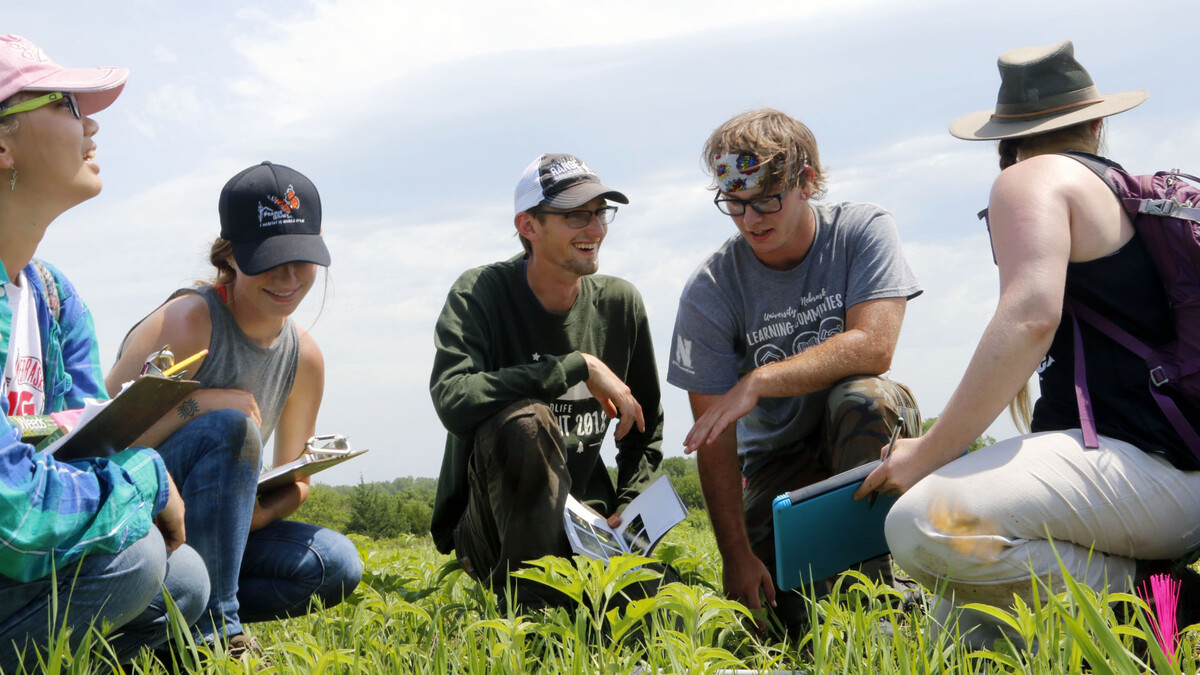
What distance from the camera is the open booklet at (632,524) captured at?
3.19 meters

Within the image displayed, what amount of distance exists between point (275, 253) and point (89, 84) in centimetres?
84

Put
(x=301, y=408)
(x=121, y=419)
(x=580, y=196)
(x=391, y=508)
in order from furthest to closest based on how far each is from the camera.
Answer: (x=391, y=508) → (x=580, y=196) → (x=301, y=408) → (x=121, y=419)

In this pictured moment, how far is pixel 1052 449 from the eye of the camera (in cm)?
256

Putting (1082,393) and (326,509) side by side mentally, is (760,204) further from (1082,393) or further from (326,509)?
(326,509)

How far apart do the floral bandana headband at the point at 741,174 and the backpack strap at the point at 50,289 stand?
7.31 ft

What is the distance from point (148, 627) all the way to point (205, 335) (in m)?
1.01

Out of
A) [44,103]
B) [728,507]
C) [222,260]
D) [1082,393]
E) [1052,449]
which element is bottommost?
[728,507]

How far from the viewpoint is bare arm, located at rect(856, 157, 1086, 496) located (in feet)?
8.24

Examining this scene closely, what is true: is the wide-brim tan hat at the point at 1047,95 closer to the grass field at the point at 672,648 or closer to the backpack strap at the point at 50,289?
the grass field at the point at 672,648

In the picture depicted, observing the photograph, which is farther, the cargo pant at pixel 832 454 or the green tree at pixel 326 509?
the green tree at pixel 326 509

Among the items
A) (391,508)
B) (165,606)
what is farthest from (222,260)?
(391,508)

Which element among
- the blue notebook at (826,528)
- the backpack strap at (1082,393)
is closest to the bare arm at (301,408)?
the blue notebook at (826,528)

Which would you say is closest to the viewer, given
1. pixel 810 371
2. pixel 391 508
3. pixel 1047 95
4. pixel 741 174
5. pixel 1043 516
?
pixel 1043 516

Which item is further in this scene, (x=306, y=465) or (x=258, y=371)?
(x=258, y=371)
